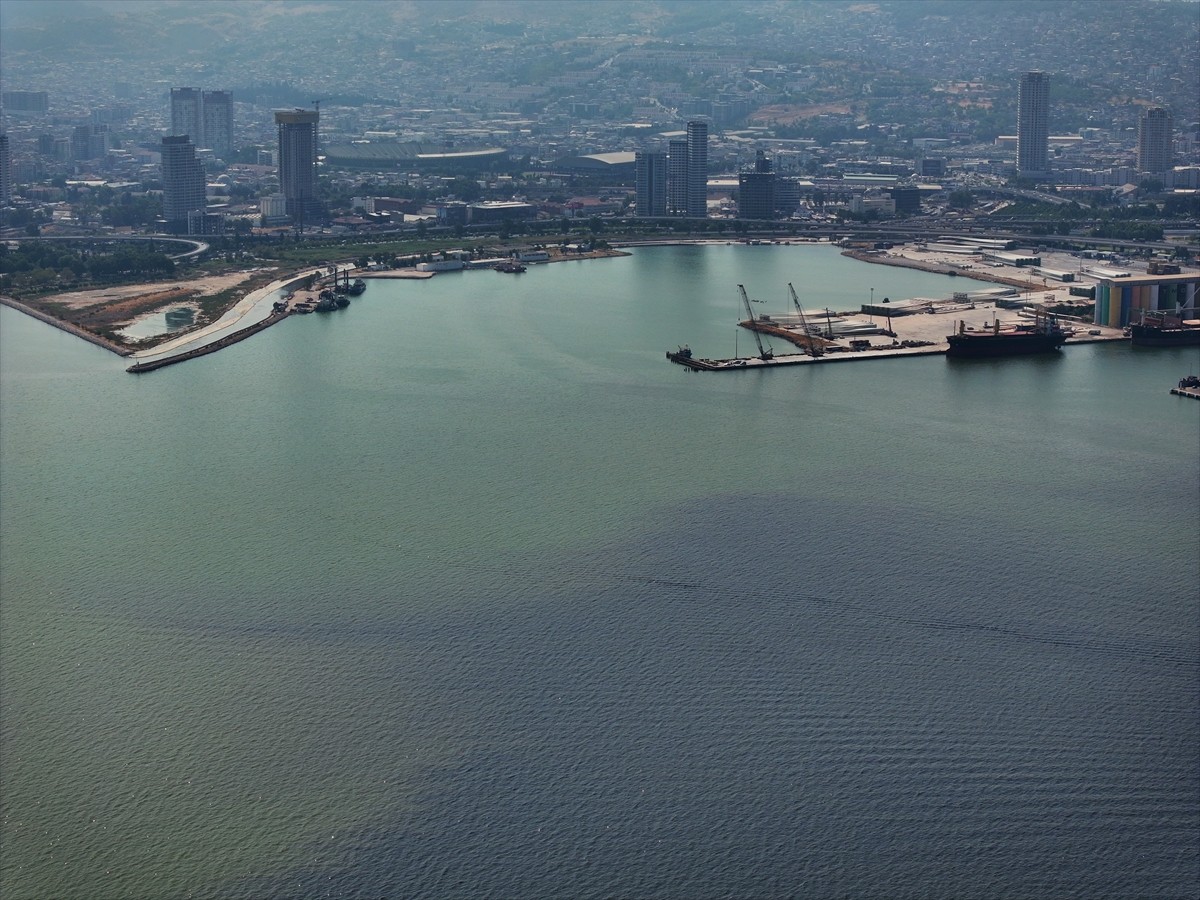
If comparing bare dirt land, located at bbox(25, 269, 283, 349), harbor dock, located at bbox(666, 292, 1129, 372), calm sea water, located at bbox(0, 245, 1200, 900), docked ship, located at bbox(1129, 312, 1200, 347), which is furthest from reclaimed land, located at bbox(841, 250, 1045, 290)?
bare dirt land, located at bbox(25, 269, 283, 349)

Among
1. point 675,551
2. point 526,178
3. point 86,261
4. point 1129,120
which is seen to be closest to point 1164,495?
point 675,551

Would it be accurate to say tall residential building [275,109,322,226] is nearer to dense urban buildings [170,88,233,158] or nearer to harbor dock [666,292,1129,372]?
harbor dock [666,292,1129,372]

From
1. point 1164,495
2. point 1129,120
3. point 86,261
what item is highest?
point 1129,120

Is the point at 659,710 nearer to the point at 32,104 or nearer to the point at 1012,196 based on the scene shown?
the point at 1012,196

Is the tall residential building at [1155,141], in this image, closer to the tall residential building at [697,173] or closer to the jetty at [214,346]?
the tall residential building at [697,173]

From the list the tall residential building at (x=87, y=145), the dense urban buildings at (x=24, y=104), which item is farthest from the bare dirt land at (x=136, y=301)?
the dense urban buildings at (x=24, y=104)

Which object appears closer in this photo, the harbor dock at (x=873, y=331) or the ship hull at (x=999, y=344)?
the harbor dock at (x=873, y=331)
